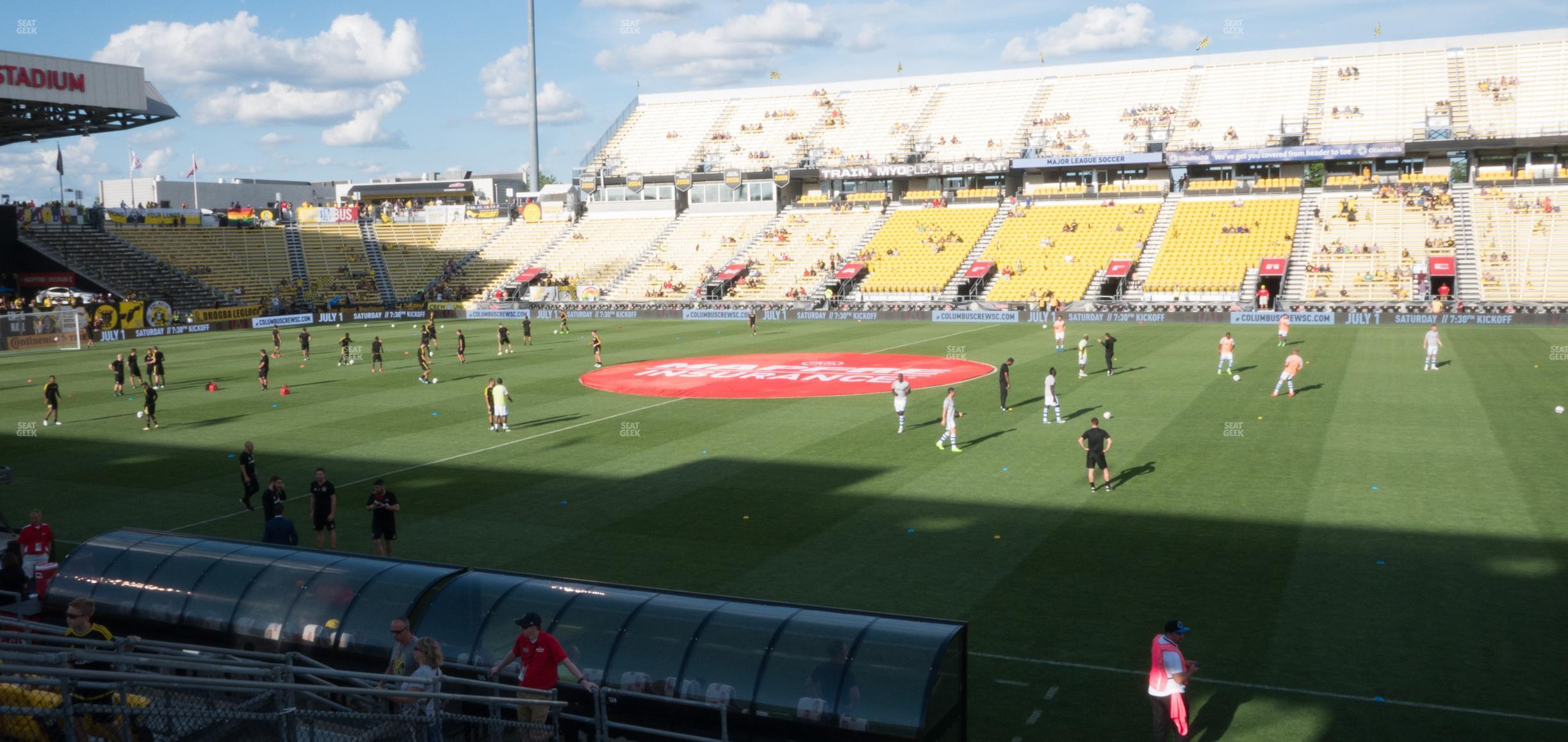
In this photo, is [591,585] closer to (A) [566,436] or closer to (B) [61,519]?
(B) [61,519]

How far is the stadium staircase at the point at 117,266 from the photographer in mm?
67000

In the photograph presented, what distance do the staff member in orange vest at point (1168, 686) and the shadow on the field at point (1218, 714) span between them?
0.47 m

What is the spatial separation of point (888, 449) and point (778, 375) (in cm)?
1329

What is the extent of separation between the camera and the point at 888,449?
24.2 metres

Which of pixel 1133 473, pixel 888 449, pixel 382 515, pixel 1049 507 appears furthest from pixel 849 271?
pixel 382 515

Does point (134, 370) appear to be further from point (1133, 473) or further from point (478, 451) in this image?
point (1133, 473)

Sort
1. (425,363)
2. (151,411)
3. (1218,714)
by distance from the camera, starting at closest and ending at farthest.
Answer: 1. (1218,714)
2. (151,411)
3. (425,363)

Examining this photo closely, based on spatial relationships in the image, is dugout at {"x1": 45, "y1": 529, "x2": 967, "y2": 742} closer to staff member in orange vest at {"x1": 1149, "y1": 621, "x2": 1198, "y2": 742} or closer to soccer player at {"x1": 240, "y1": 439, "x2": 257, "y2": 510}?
staff member in orange vest at {"x1": 1149, "y1": 621, "x2": 1198, "y2": 742}

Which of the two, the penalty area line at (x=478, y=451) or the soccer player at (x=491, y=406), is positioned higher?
the soccer player at (x=491, y=406)

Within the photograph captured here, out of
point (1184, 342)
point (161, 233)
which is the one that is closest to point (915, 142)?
point (1184, 342)

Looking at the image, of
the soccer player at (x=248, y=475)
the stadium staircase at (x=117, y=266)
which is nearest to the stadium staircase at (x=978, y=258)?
the stadium staircase at (x=117, y=266)

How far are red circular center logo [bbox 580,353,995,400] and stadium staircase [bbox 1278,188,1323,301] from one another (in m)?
27.7

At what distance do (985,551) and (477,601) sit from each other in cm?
845

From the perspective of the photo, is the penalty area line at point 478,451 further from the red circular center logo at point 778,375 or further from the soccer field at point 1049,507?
the red circular center logo at point 778,375
